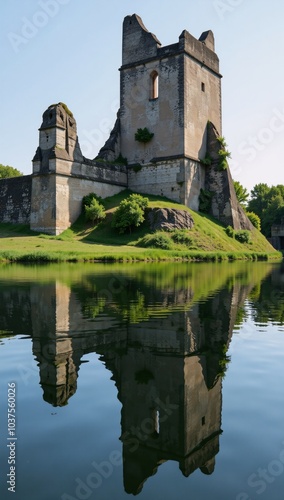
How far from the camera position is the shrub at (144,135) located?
142 feet

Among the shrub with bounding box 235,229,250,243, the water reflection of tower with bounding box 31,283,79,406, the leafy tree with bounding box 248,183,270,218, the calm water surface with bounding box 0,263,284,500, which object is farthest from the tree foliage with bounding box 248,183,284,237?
the calm water surface with bounding box 0,263,284,500

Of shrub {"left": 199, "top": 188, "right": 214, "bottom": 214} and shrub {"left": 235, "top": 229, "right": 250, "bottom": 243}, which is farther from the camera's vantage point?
shrub {"left": 199, "top": 188, "right": 214, "bottom": 214}

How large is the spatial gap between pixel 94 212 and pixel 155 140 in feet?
33.3

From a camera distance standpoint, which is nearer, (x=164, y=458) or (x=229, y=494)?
(x=229, y=494)

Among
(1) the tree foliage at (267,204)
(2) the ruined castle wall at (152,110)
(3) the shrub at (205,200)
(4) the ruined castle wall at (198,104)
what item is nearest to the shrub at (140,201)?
(2) the ruined castle wall at (152,110)

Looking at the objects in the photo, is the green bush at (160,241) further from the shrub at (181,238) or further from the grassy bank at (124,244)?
the shrub at (181,238)

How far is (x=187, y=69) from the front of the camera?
4203 cm

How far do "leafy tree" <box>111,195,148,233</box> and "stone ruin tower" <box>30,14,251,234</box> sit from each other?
4.12 meters

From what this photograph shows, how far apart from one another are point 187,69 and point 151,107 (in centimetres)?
454

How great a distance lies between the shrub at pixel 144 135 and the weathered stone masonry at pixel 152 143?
38cm

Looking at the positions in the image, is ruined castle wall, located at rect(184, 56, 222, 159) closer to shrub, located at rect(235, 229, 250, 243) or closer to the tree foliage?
shrub, located at rect(235, 229, 250, 243)

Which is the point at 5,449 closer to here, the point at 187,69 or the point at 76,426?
the point at 76,426

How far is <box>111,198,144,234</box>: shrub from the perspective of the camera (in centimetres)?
3594

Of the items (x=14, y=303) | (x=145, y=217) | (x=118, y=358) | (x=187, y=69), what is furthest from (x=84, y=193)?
(x=118, y=358)
